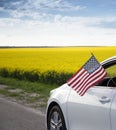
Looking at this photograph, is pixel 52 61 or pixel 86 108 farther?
pixel 52 61

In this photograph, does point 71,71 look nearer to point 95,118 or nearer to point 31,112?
point 31,112

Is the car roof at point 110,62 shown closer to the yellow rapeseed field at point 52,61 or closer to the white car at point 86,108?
the white car at point 86,108

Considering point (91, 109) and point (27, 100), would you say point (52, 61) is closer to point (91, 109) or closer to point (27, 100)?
point (27, 100)

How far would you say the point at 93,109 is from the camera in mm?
5984

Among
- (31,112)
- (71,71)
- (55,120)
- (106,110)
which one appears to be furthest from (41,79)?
(106,110)

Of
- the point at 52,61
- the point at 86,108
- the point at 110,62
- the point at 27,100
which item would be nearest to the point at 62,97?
the point at 86,108

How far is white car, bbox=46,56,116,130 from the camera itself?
5.68 m

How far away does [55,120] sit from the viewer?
7180 mm

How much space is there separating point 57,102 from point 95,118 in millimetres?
1260

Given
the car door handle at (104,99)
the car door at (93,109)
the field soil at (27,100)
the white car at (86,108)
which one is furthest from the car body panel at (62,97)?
the field soil at (27,100)

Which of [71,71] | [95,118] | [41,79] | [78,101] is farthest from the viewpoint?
[41,79]

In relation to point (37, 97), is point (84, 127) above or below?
above

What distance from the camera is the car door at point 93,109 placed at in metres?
5.63

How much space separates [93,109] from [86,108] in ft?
0.69
